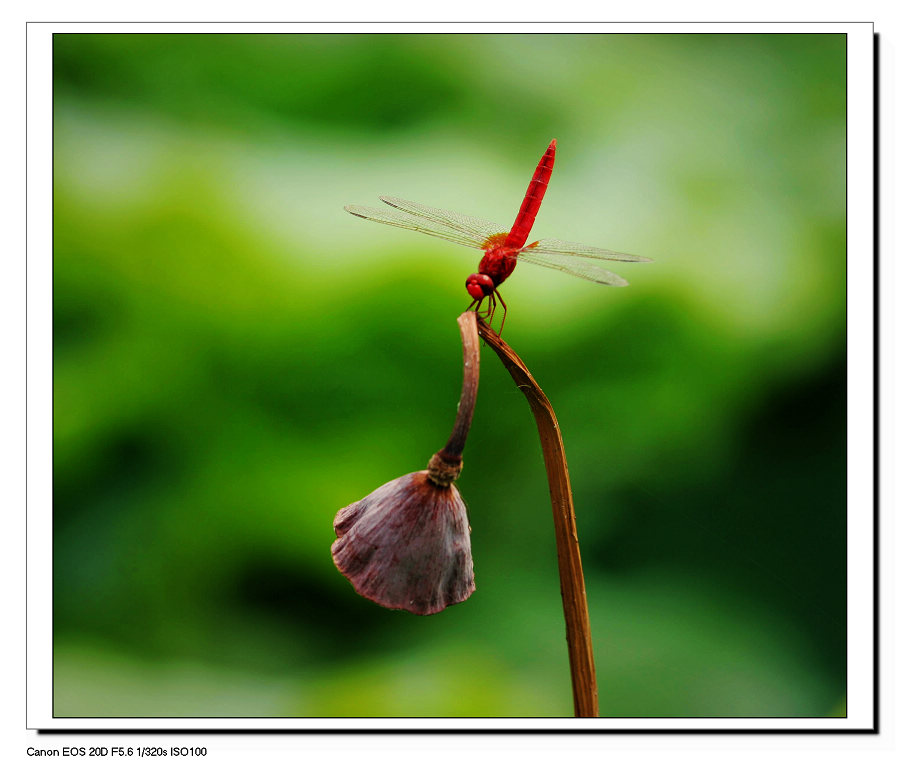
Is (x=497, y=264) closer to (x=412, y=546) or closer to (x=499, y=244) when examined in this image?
(x=499, y=244)

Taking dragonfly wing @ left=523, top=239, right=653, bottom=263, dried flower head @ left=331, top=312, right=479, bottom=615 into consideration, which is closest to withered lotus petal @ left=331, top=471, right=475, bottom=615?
dried flower head @ left=331, top=312, right=479, bottom=615

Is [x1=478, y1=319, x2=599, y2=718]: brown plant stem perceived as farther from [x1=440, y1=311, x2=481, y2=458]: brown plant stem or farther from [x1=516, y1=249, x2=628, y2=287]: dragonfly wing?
[x1=516, y1=249, x2=628, y2=287]: dragonfly wing

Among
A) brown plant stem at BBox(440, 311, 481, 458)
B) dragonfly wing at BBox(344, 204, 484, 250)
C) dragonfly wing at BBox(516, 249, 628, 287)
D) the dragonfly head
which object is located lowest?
brown plant stem at BBox(440, 311, 481, 458)

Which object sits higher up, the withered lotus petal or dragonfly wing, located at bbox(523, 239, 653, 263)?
dragonfly wing, located at bbox(523, 239, 653, 263)

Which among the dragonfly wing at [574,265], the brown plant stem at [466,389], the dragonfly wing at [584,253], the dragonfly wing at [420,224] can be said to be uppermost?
the dragonfly wing at [420,224]

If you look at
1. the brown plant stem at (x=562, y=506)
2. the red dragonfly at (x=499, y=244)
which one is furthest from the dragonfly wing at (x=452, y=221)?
the brown plant stem at (x=562, y=506)

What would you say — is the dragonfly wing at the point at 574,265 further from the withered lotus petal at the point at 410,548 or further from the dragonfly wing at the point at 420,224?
the withered lotus petal at the point at 410,548

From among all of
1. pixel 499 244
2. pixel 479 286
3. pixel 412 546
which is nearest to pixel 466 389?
pixel 412 546
